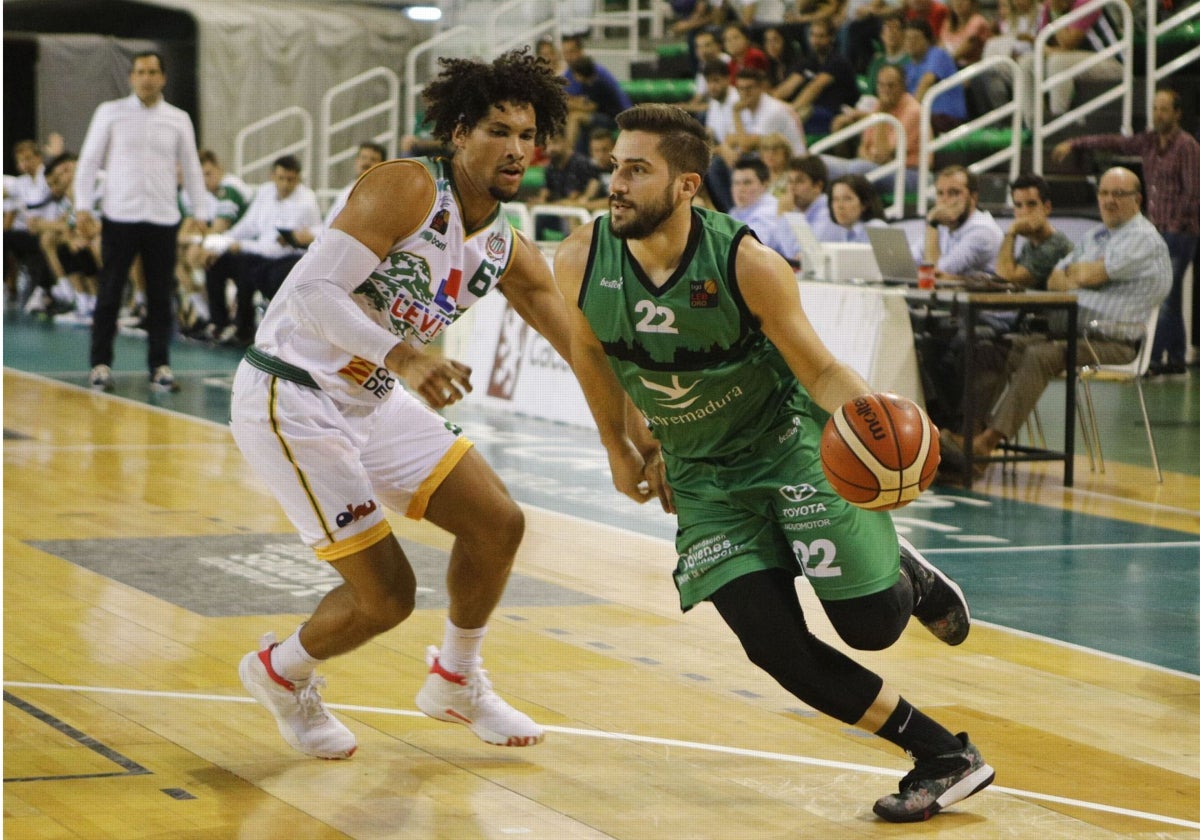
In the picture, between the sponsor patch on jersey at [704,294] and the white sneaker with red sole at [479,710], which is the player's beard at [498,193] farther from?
the white sneaker with red sole at [479,710]

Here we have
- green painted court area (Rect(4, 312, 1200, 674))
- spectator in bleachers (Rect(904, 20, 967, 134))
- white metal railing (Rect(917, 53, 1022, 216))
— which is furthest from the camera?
spectator in bleachers (Rect(904, 20, 967, 134))

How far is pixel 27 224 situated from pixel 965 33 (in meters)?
10.5

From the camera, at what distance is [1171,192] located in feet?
46.6

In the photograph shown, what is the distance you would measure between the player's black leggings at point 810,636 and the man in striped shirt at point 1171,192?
10.4m

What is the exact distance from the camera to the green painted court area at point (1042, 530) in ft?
22.0

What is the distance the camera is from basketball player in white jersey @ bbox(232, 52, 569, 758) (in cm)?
457

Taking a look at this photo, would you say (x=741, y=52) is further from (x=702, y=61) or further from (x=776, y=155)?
(x=776, y=155)

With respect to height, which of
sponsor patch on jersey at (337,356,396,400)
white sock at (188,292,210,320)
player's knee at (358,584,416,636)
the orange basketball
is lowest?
player's knee at (358,584,416,636)

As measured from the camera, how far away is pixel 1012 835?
4172 millimetres

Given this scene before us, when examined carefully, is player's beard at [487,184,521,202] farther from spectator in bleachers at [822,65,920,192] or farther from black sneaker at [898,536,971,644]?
spectator in bleachers at [822,65,920,192]

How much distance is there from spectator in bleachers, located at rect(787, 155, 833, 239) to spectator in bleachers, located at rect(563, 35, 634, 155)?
6637 millimetres

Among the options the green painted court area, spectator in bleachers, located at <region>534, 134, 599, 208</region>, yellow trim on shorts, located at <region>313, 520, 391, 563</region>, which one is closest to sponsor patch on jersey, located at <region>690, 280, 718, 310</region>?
yellow trim on shorts, located at <region>313, 520, 391, 563</region>

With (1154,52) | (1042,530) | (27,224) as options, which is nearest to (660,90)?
(1154,52)

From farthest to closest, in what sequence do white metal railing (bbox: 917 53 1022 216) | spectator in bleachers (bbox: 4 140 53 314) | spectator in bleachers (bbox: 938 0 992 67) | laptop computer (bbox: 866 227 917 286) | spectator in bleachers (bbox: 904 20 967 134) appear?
spectator in bleachers (bbox: 4 140 53 314) < spectator in bleachers (bbox: 938 0 992 67) < spectator in bleachers (bbox: 904 20 967 134) < white metal railing (bbox: 917 53 1022 216) < laptop computer (bbox: 866 227 917 286)
